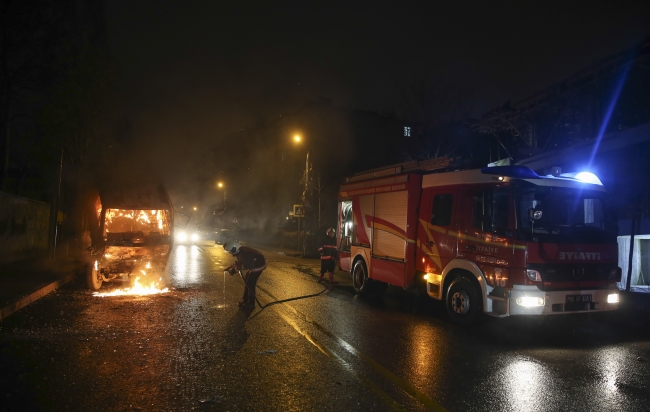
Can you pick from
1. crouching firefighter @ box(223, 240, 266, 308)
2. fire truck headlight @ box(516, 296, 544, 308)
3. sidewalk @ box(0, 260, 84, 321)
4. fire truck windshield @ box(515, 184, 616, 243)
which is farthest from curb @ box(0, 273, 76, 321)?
fire truck windshield @ box(515, 184, 616, 243)

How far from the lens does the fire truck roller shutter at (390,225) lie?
992 cm

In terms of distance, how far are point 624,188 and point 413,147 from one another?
23675mm

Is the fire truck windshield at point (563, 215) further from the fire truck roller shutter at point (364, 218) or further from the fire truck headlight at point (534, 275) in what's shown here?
the fire truck roller shutter at point (364, 218)

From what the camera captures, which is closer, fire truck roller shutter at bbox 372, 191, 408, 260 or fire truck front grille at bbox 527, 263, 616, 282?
fire truck front grille at bbox 527, 263, 616, 282

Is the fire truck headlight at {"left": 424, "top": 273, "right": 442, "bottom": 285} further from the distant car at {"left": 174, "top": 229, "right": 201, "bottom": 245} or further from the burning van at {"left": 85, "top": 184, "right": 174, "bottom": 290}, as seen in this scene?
the distant car at {"left": 174, "top": 229, "right": 201, "bottom": 245}

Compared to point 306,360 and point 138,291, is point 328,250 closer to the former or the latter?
point 138,291

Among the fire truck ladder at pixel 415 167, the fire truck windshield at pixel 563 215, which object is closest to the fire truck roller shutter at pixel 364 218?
the fire truck ladder at pixel 415 167

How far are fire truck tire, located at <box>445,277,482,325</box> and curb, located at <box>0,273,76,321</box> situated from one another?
25.2 feet

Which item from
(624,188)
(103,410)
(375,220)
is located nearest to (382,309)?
(375,220)

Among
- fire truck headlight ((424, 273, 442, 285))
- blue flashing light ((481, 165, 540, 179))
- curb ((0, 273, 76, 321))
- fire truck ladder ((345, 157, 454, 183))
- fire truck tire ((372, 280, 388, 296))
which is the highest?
fire truck ladder ((345, 157, 454, 183))

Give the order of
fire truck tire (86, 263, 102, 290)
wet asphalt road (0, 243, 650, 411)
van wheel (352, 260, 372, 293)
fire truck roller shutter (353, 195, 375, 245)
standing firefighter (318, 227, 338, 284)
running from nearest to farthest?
wet asphalt road (0, 243, 650, 411), fire truck roller shutter (353, 195, 375, 245), van wheel (352, 260, 372, 293), fire truck tire (86, 263, 102, 290), standing firefighter (318, 227, 338, 284)

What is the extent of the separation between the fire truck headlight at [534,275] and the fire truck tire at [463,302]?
39.6 inches

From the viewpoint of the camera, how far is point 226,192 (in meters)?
50.6

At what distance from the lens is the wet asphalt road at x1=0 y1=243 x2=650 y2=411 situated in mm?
4555
